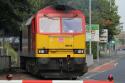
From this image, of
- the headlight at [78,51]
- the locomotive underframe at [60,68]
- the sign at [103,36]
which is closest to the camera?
the locomotive underframe at [60,68]

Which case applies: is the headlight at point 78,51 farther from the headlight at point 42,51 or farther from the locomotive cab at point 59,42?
the headlight at point 42,51

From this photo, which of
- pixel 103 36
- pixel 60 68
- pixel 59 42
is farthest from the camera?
pixel 103 36

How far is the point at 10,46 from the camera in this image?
36.7 m

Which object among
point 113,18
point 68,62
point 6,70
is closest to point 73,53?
point 68,62

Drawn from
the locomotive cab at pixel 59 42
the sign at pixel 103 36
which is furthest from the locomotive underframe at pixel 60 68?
the sign at pixel 103 36

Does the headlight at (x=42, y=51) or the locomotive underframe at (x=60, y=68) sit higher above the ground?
the headlight at (x=42, y=51)

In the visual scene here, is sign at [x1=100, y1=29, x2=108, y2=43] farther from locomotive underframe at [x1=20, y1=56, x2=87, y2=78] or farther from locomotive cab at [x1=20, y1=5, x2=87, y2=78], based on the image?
locomotive underframe at [x1=20, y1=56, x2=87, y2=78]

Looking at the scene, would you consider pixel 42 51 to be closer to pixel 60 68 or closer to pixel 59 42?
pixel 59 42

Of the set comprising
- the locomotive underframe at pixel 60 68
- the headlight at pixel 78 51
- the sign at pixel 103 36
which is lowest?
the locomotive underframe at pixel 60 68

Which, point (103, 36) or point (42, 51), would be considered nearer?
point (42, 51)

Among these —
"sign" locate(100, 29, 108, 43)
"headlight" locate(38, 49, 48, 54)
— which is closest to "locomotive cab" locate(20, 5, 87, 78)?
"headlight" locate(38, 49, 48, 54)

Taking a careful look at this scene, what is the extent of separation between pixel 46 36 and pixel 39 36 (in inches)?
12.7

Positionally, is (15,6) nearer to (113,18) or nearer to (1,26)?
(1,26)

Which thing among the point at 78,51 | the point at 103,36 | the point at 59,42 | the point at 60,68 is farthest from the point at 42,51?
the point at 103,36
